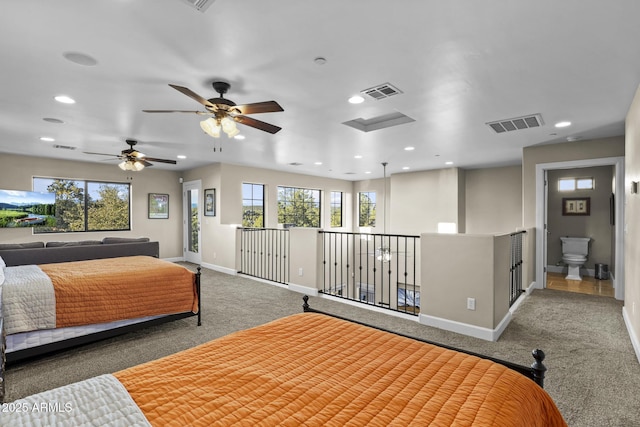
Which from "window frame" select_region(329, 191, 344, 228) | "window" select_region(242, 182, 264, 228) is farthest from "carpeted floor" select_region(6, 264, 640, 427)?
"window frame" select_region(329, 191, 344, 228)

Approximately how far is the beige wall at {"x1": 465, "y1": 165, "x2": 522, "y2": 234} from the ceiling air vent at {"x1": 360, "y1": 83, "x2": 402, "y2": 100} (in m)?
6.27

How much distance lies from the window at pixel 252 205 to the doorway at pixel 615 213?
20.4 ft

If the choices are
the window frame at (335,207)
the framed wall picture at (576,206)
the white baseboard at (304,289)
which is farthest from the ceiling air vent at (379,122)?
the window frame at (335,207)

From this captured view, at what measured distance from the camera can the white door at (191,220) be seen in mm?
8227

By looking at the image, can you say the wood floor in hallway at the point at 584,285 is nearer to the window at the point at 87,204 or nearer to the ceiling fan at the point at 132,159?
the ceiling fan at the point at 132,159

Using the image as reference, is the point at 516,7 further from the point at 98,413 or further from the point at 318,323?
the point at 98,413

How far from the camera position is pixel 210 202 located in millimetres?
7652

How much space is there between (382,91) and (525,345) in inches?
118

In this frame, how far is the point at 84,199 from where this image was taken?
728 cm

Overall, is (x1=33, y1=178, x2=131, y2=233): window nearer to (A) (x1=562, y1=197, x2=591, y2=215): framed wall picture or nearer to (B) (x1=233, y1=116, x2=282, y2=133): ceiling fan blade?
(B) (x1=233, y1=116, x2=282, y2=133): ceiling fan blade

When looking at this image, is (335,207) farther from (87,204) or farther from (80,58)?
(80,58)

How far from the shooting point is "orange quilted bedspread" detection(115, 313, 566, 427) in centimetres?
99

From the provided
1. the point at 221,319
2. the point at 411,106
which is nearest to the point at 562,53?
the point at 411,106

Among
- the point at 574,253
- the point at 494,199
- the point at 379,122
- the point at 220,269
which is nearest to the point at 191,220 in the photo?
the point at 220,269
